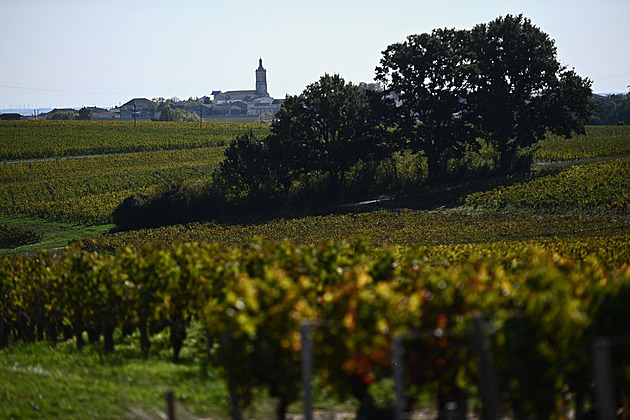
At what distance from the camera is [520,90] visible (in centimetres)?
5859

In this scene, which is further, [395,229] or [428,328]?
[395,229]

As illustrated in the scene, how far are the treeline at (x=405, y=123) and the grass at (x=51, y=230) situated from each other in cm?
285

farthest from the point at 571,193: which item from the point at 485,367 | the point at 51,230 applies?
the point at 485,367

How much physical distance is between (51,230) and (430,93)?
3315 cm

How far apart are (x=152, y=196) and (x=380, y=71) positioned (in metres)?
21.6

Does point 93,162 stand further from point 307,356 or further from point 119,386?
point 307,356

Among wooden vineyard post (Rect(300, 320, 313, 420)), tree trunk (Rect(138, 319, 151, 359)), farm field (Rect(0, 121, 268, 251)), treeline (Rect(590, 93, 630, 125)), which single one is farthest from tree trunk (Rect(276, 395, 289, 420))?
treeline (Rect(590, 93, 630, 125))

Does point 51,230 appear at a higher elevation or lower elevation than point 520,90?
lower

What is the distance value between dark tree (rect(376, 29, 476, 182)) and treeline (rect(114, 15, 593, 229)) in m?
0.08

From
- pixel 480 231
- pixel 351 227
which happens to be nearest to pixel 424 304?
pixel 480 231

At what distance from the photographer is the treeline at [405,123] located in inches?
2260

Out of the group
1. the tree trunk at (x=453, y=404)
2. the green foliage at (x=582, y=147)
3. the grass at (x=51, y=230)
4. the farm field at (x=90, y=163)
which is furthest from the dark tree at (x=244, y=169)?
the tree trunk at (x=453, y=404)

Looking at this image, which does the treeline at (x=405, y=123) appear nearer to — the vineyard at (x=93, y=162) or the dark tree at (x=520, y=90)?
the dark tree at (x=520, y=90)


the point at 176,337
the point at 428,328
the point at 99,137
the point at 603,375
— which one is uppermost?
the point at 99,137
